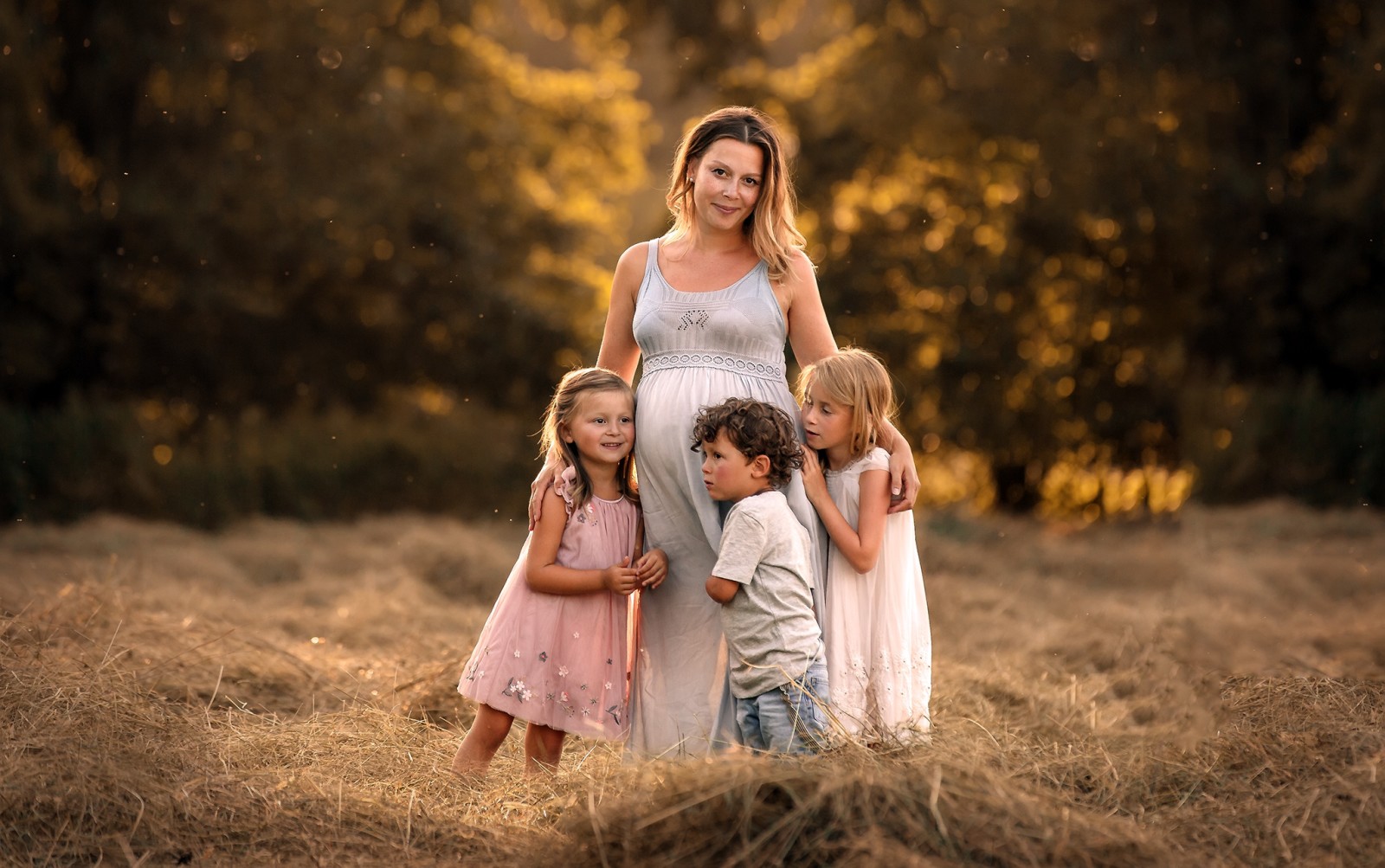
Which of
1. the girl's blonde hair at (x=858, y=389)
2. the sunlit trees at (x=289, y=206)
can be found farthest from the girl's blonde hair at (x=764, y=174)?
the sunlit trees at (x=289, y=206)

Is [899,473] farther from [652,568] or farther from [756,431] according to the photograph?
[652,568]

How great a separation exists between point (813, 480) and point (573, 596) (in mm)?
789

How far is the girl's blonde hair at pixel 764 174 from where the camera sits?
14.0ft

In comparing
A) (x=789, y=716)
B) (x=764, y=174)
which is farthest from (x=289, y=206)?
(x=789, y=716)

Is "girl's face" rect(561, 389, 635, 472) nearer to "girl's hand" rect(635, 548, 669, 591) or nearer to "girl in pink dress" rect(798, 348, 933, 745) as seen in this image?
"girl's hand" rect(635, 548, 669, 591)

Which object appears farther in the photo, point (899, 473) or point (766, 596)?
point (899, 473)

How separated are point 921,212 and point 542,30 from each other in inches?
195

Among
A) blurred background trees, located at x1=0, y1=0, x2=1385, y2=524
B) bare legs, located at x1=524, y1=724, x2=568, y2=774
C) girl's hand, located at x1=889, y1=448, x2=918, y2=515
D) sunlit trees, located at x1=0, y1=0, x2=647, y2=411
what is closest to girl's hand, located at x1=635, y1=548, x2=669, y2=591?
bare legs, located at x1=524, y1=724, x2=568, y2=774

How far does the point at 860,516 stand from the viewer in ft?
13.5

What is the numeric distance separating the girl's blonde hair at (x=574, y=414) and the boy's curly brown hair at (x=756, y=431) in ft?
1.18

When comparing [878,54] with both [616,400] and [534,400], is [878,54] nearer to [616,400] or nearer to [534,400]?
[534,400]

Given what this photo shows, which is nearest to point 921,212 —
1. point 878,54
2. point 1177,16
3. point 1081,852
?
point 878,54

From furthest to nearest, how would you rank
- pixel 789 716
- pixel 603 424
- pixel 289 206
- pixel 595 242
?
pixel 595 242 → pixel 289 206 → pixel 603 424 → pixel 789 716

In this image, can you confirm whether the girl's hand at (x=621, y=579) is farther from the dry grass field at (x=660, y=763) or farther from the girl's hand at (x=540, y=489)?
the dry grass field at (x=660, y=763)
